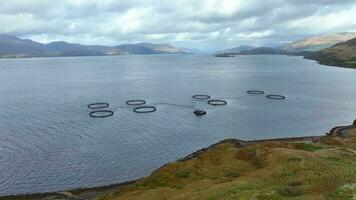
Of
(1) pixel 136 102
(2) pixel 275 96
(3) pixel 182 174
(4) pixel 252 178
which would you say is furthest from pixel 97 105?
(4) pixel 252 178

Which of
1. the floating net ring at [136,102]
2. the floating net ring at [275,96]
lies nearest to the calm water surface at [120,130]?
the floating net ring at [136,102]

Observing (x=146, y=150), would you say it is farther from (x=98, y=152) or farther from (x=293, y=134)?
(x=293, y=134)

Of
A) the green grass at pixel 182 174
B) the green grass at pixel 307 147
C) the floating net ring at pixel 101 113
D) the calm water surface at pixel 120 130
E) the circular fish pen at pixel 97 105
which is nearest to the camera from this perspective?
the green grass at pixel 182 174

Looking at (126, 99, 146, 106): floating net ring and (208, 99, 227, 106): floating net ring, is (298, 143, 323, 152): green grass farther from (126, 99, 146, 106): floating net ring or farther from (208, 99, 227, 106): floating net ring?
(126, 99, 146, 106): floating net ring

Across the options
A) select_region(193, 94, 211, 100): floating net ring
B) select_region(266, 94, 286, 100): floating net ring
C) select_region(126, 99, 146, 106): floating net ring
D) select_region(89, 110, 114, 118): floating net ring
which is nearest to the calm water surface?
select_region(126, 99, 146, 106): floating net ring

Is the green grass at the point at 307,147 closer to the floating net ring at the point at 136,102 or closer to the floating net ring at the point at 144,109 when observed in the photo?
the floating net ring at the point at 144,109

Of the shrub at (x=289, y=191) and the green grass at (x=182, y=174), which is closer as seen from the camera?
the shrub at (x=289, y=191)

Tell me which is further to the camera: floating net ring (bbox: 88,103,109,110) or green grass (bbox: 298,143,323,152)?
floating net ring (bbox: 88,103,109,110)

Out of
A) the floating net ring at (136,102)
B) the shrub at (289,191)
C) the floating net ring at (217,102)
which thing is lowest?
the floating net ring at (217,102)

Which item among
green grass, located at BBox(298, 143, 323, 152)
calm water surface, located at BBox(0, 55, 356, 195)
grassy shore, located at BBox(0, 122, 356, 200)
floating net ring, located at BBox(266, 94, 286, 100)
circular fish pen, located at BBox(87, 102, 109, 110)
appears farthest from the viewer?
floating net ring, located at BBox(266, 94, 286, 100)
